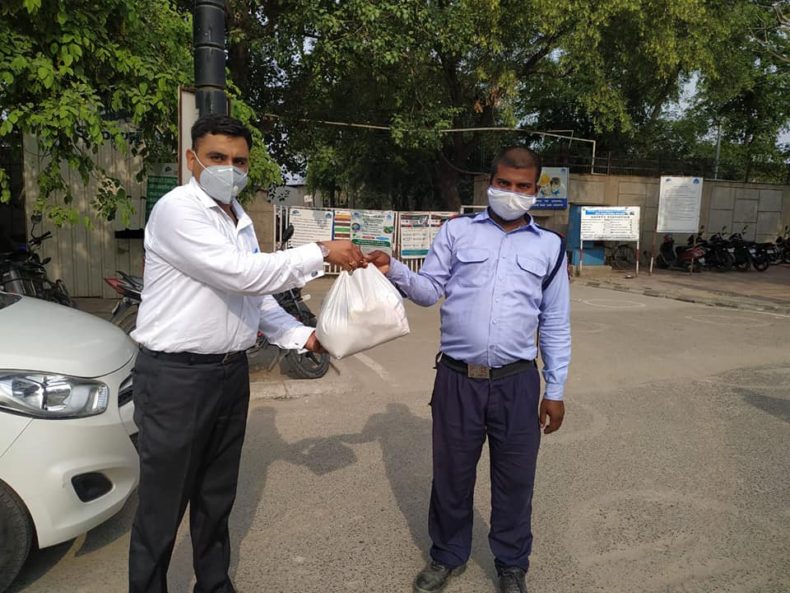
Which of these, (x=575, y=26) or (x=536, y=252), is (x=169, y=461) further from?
(x=575, y=26)

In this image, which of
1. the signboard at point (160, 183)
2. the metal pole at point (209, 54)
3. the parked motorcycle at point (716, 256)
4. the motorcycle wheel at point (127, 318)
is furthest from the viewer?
the parked motorcycle at point (716, 256)

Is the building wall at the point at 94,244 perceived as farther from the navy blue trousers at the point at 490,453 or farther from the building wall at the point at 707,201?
the building wall at the point at 707,201

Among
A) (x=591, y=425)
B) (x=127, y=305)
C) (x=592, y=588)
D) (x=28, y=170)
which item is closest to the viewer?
(x=592, y=588)

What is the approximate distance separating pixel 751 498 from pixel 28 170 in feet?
31.5

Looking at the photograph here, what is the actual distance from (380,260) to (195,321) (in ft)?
2.53

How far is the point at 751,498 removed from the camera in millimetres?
3590

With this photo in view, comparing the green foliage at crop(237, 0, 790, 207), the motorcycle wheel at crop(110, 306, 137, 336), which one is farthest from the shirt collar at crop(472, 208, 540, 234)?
the green foliage at crop(237, 0, 790, 207)

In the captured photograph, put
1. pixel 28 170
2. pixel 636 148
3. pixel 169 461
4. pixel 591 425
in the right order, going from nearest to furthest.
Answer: pixel 169 461, pixel 591 425, pixel 28 170, pixel 636 148

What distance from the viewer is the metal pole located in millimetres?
3838

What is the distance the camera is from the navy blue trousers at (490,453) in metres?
2.53

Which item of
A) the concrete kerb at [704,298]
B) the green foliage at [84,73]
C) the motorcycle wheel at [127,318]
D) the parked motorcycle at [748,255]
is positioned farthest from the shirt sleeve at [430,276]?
the parked motorcycle at [748,255]

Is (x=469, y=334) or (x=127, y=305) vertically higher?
(x=469, y=334)

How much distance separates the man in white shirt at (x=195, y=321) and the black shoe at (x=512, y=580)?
1296 mm

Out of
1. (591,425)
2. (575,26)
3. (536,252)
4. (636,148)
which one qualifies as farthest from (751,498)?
(636,148)
